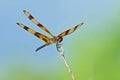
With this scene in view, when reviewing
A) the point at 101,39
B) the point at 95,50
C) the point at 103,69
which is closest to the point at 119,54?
the point at 103,69

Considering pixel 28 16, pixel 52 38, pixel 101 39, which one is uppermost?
pixel 101 39

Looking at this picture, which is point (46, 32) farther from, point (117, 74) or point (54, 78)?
point (54, 78)

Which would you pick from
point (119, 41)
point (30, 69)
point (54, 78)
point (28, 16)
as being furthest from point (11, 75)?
point (28, 16)

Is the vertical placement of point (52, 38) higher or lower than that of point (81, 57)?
lower

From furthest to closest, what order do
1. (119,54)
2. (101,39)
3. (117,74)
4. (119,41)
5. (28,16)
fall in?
(101,39) < (119,41) < (119,54) < (117,74) < (28,16)

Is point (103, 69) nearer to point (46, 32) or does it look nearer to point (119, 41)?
point (119, 41)

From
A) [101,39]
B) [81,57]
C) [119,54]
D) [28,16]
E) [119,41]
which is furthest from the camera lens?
[101,39]

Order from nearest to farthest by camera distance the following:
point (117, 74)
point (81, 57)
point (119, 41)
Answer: point (117, 74) → point (119, 41) → point (81, 57)

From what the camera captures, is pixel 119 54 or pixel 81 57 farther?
pixel 81 57

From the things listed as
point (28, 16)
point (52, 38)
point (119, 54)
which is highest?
point (119, 54)
